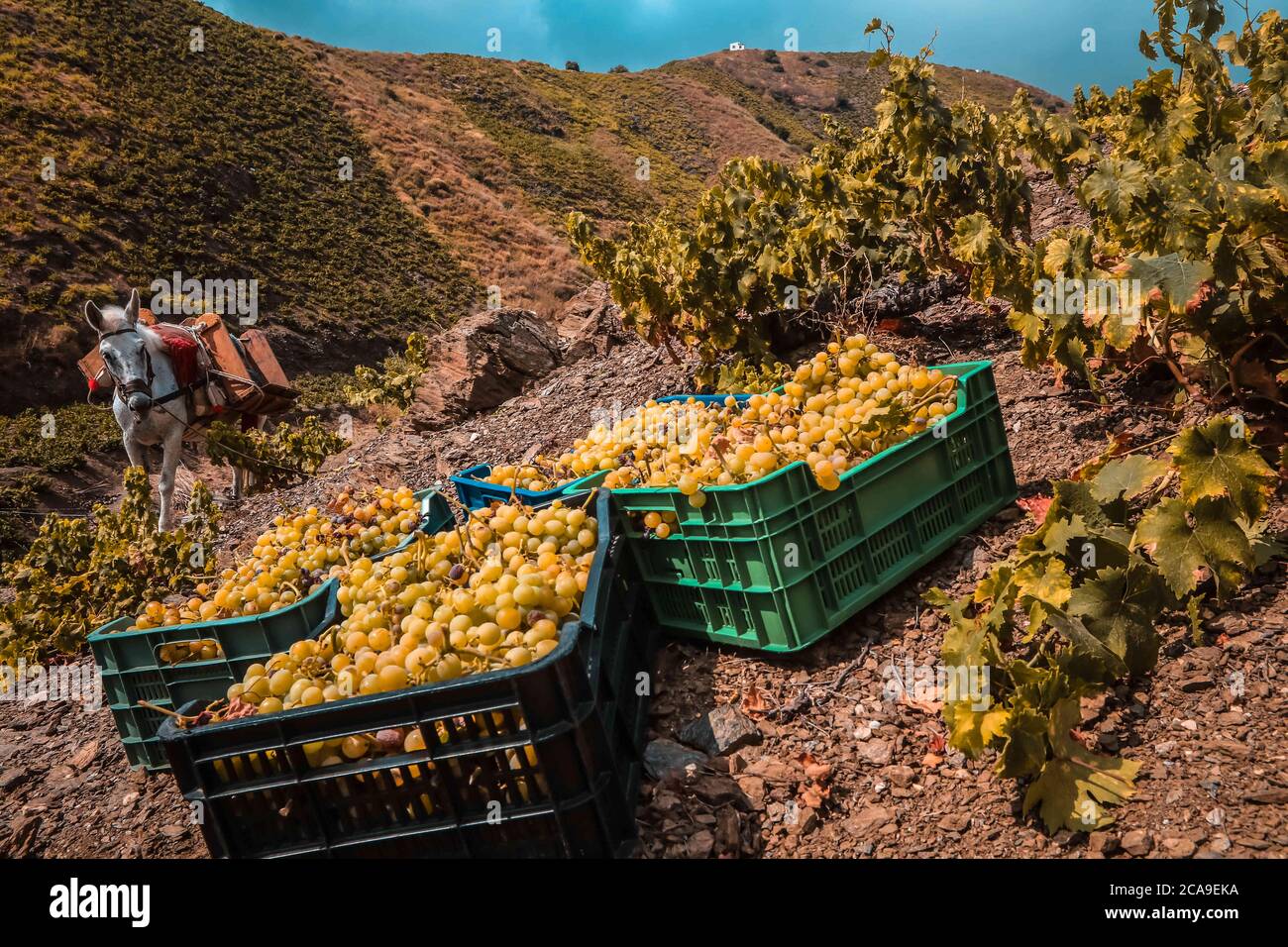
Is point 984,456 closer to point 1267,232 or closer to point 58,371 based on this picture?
point 1267,232

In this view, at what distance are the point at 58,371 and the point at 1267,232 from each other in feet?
87.8

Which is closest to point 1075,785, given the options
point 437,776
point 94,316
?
point 437,776

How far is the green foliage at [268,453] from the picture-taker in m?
11.6

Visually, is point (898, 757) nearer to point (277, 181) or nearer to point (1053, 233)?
point (1053, 233)

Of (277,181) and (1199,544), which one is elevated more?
(277,181)

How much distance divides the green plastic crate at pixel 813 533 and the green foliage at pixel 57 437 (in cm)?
1992

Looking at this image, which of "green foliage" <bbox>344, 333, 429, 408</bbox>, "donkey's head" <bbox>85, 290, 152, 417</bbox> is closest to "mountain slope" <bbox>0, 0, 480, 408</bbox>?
"green foliage" <bbox>344, 333, 429, 408</bbox>

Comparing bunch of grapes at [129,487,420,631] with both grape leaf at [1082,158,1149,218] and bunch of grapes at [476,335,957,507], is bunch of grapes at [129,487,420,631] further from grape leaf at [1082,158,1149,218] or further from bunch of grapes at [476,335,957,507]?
grape leaf at [1082,158,1149,218]

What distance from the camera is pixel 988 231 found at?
499 cm

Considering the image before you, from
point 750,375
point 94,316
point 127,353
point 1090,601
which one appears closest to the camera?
point 1090,601

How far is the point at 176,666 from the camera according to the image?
3.72m

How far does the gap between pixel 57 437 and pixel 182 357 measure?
14.5 meters

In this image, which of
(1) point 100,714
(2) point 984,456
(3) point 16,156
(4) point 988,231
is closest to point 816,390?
(2) point 984,456

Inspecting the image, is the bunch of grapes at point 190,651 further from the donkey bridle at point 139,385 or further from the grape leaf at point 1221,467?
the donkey bridle at point 139,385
